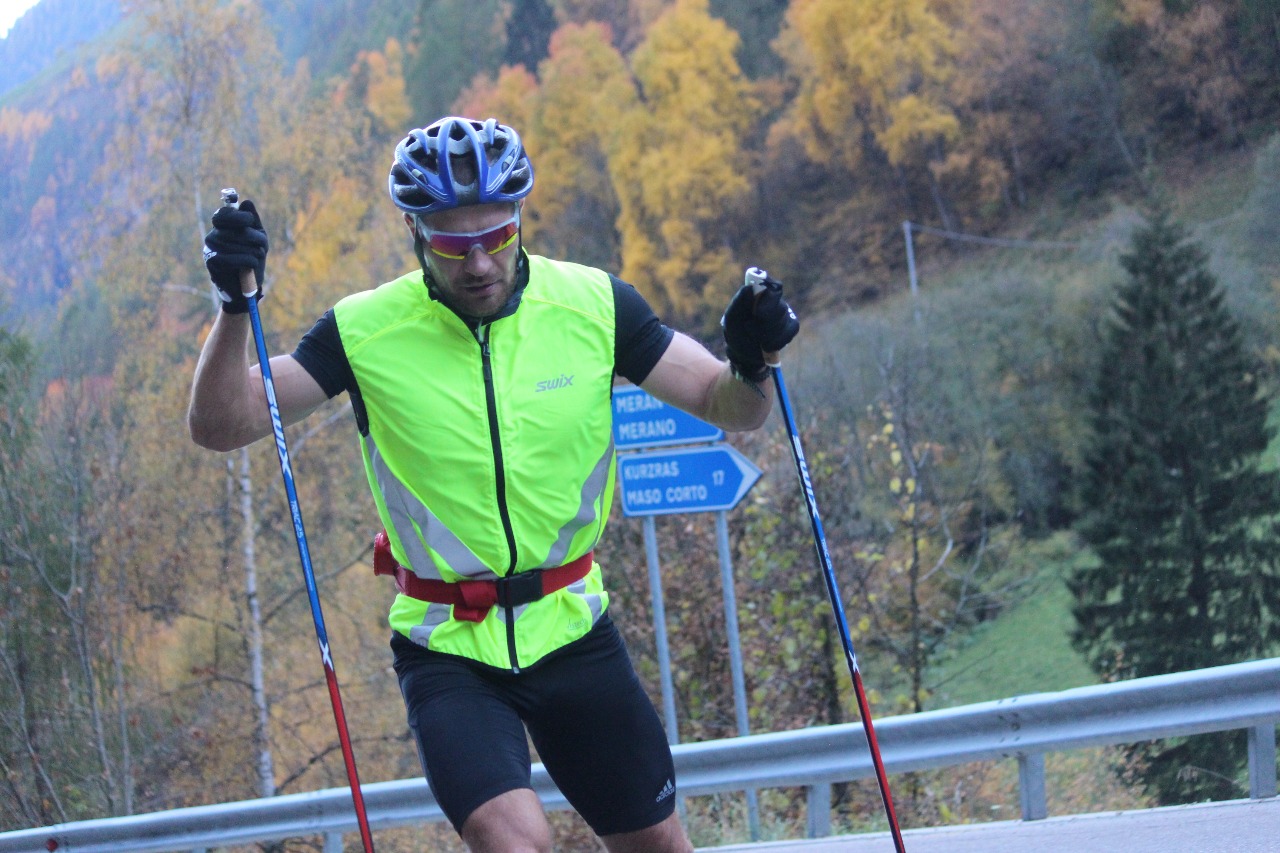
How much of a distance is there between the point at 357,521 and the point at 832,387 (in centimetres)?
707

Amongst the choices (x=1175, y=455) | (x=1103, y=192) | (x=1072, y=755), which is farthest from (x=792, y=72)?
(x=1072, y=755)

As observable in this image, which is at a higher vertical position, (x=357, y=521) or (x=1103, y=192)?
(x=1103, y=192)

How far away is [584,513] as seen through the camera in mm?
3264

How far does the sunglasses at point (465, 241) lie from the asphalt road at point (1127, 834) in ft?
10.4

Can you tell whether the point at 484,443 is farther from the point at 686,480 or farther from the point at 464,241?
the point at 686,480

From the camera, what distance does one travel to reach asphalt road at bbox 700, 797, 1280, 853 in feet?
15.6

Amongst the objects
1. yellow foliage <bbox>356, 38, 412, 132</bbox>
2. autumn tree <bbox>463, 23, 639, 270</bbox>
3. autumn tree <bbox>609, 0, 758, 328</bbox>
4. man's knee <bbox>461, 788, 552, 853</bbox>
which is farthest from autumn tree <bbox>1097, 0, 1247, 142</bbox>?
man's knee <bbox>461, 788, 552, 853</bbox>

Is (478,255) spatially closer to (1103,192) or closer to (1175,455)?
(1175,455)

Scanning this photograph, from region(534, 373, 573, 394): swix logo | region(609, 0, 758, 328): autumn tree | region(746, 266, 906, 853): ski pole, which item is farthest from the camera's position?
region(609, 0, 758, 328): autumn tree

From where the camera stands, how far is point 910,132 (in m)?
58.0

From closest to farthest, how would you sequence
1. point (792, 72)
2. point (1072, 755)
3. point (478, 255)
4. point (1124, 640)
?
point (478, 255)
point (1072, 755)
point (1124, 640)
point (792, 72)

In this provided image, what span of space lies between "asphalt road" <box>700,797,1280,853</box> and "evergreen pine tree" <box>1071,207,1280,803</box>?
55.3 ft

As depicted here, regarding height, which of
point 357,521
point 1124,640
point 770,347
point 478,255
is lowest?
point 1124,640

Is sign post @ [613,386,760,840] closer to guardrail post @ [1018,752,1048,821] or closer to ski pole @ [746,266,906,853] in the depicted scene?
guardrail post @ [1018,752,1048,821]
